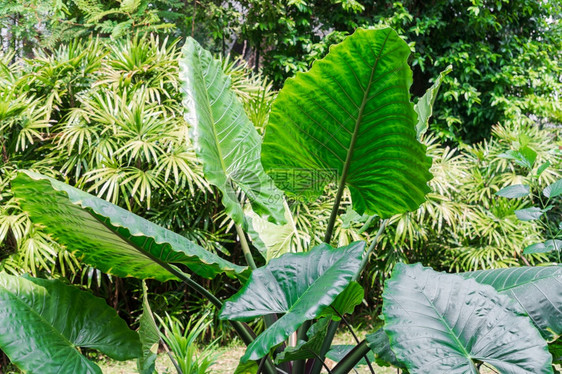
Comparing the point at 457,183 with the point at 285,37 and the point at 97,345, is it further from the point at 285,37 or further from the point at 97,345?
the point at 97,345

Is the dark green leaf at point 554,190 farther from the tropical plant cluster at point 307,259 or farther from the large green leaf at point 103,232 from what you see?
the large green leaf at point 103,232

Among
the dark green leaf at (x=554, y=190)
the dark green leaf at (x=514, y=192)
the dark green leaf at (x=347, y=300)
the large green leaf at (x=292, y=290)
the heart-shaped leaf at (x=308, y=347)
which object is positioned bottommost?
the heart-shaped leaf at (x=308, y=347)

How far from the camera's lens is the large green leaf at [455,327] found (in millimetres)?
790

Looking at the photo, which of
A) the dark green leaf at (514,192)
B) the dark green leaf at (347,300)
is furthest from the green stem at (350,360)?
the dark green leaf at (514,192)

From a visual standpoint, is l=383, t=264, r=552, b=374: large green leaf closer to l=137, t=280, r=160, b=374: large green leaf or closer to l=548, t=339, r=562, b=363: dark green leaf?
l=548, t=339, r=562, b=363: dark green leaf

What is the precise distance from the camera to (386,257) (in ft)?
11.0

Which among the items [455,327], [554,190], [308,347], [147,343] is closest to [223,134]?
[147,343]

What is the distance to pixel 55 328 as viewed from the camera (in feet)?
3.84

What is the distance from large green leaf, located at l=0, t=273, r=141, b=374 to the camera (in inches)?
41.5

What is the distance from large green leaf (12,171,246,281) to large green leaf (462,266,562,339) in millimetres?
606

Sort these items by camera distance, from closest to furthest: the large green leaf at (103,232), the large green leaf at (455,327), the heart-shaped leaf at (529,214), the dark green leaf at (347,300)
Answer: the large green leaf at (455,327)
the large green leaf at (103,232)
the dark green leaf at (347,300)
the heart-shaped leaf at (529,214)

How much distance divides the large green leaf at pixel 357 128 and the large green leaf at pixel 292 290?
267mm

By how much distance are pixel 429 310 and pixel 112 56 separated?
9.39 ft

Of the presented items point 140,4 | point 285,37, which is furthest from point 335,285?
point 285,37
